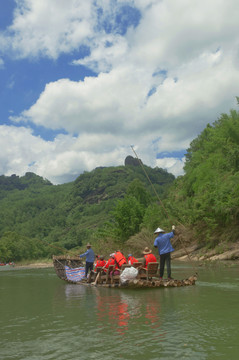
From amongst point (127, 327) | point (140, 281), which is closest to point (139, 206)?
point (140, 281)

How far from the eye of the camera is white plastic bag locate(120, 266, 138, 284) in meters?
12.9

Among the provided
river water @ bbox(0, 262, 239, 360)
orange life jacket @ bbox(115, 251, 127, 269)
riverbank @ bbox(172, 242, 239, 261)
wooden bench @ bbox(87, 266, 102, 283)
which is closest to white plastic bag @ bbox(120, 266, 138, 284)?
orange life jacket @ bbox(115, 251, 127, 269)

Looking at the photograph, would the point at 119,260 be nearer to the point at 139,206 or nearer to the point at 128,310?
the point at 128,310

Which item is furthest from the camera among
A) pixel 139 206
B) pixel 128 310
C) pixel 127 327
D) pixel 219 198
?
pixel 139 206

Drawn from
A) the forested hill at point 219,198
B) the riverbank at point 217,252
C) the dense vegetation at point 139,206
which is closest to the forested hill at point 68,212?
the dense vegetation at point 139,206

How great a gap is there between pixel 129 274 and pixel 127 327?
645 centimetres

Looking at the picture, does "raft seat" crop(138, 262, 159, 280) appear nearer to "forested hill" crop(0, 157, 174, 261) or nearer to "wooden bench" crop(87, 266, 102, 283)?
"wooden bench" crop(87, 266, 102, 283)

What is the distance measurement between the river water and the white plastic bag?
2.01 meters

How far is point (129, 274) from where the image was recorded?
1295 cm

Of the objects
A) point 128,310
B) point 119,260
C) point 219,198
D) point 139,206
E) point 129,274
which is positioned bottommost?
point 128,310

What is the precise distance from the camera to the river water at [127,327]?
5137 mm

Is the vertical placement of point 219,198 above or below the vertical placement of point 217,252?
above

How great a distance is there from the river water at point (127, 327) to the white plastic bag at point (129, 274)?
2.01 metres

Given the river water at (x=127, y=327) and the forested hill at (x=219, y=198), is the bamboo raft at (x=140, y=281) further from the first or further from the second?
the forested hill at (x=219, y=198)
